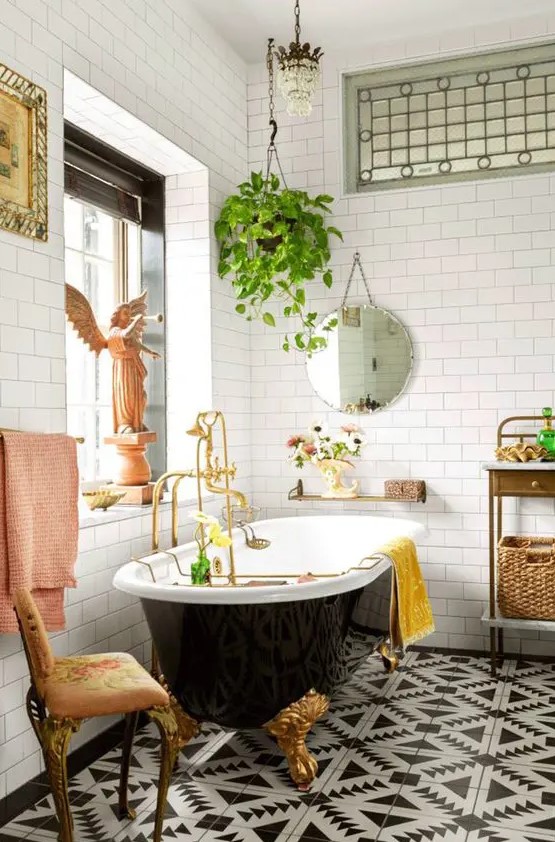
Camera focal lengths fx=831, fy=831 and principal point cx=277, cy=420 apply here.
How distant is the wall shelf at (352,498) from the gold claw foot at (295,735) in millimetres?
1821

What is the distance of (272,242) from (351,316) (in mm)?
667

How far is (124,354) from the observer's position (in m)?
4.01

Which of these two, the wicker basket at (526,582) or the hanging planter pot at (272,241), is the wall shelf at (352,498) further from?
the hanging planter pot at (272,241)

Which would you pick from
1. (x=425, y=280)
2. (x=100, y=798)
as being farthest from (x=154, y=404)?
(x=100, y=798)

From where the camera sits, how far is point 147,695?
2492mm

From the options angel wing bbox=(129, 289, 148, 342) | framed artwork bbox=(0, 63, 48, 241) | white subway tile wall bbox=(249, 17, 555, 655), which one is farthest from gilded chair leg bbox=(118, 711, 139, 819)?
white subway tile wall bbox=(249, 17, 555, 655)

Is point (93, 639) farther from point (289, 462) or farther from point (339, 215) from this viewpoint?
point (339, 215)

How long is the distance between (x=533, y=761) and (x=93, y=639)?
1.82 metres

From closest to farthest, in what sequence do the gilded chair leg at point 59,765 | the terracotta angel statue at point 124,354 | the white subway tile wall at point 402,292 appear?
1. the gilded chair leg at point 59,765
2. the terracotta angel statue at point 124,354
3. the white subway tile wall at point 402,292

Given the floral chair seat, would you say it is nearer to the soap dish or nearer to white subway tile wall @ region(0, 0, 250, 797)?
white subway tile wall @ region(0, 0, 250, 797)

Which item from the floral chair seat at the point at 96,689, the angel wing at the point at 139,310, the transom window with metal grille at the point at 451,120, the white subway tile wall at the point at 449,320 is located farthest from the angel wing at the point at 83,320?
the transom window with metal grille at the point at 451,120

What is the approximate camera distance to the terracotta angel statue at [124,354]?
157 inches

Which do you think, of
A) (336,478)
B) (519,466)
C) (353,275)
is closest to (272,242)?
(353,275)

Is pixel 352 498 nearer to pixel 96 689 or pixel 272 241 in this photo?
pixel 272 241
